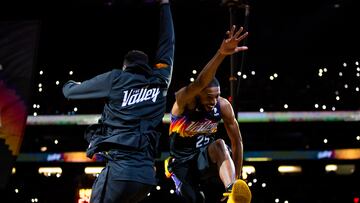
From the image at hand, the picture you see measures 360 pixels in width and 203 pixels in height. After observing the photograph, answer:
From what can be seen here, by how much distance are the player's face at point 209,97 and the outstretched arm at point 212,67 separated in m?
0.08

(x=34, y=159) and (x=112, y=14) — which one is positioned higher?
(x=112, y=14)

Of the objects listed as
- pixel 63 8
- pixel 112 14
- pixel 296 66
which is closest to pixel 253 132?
pixel 296 66

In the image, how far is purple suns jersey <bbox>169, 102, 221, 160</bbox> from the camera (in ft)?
12.7

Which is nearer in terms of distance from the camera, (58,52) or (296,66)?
(58,52)

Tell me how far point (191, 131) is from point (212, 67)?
0.74 m

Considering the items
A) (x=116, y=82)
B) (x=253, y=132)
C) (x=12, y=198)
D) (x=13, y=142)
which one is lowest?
(x=12, y=198)

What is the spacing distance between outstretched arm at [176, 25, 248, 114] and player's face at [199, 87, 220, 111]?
8cm

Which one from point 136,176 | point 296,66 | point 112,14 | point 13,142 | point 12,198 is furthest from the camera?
point 296,66

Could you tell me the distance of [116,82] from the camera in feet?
9.04

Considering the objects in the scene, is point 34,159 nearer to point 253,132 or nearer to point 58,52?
point 58,52

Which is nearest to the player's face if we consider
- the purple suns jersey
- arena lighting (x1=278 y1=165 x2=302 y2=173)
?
the purple suns jersey

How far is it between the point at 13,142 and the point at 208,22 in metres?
3.54

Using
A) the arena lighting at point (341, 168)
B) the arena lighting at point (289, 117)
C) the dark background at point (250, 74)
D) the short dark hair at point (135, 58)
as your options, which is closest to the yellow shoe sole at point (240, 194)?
the short dark hair at point (135, 58)

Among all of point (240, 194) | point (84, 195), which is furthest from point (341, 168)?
point (240, 194)
